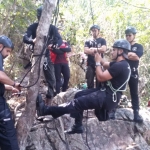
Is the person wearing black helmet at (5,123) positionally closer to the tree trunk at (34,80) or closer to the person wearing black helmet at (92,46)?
the tree trunk at (34,80)

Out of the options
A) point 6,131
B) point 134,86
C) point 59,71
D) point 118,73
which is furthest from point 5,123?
point 134,86

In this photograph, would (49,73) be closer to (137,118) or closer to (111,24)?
(137,118)

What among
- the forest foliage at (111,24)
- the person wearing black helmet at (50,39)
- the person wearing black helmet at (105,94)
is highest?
the forest foliage at (111,24)

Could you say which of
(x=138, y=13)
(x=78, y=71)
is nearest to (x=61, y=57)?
(x=78, y=71)

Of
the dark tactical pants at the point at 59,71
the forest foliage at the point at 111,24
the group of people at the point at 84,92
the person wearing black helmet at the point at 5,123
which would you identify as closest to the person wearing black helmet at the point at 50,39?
the group of people at the point at 84,92

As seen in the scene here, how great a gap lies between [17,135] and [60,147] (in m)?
1.47

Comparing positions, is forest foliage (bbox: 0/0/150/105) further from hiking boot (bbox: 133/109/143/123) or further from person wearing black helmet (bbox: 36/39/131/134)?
person wearing black helmet (bbox: 36/39/131/134)

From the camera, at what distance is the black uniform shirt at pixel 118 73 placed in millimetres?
4469

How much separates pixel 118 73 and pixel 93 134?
244 cm

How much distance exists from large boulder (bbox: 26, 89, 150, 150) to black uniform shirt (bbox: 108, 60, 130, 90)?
72.6 inches

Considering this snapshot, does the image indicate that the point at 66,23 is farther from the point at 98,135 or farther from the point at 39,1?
the point at 98,135

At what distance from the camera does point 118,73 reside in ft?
14.7

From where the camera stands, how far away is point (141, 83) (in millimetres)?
10031

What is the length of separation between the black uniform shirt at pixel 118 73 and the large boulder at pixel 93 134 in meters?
1.84
